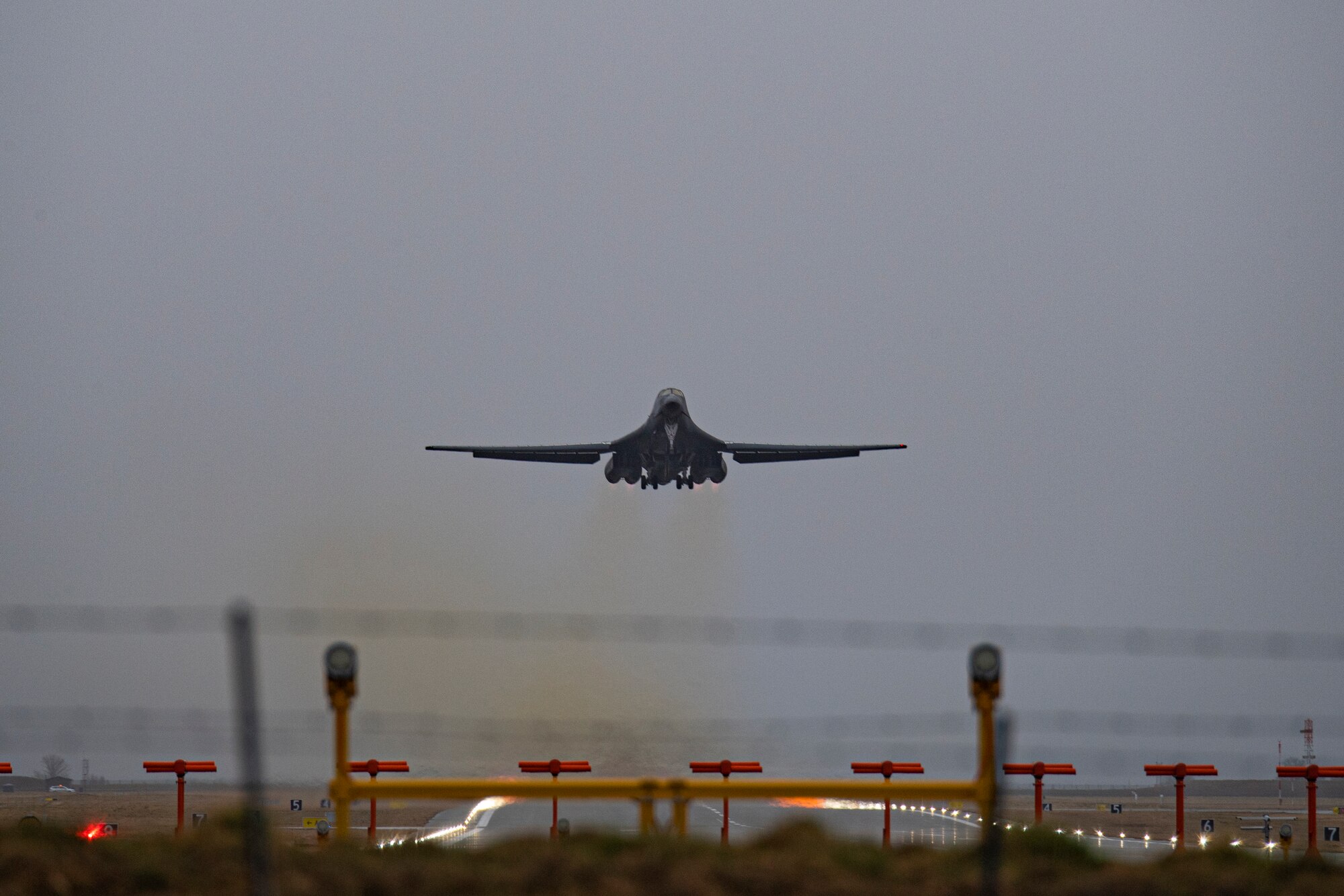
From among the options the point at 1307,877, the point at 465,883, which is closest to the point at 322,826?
the point at 465,883

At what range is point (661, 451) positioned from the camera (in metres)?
62.9

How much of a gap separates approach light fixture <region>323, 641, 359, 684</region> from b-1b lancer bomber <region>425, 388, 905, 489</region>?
4912 cm

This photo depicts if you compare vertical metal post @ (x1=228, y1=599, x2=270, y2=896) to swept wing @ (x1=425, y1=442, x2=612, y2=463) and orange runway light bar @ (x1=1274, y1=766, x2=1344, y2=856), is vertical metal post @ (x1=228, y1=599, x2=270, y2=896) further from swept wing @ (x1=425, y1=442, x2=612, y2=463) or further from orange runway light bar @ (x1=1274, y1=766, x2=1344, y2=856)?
swept wing @ (x1=425, y1=442, x2=612, y2=463)

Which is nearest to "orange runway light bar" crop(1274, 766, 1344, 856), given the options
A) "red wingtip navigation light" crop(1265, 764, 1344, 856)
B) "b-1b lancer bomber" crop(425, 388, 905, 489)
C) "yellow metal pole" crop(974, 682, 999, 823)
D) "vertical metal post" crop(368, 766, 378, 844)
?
"red wingtip navigation light" crop(1265, 764, 1344, 856)

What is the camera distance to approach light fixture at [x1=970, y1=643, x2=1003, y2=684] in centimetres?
1047

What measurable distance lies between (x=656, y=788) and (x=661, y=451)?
51.7m

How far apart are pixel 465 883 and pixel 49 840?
13.8ft

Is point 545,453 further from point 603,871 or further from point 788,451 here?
point 603,871

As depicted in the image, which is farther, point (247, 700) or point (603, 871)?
point (603, 871)

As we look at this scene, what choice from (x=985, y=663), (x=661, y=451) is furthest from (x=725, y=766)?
(x=661, y=451)

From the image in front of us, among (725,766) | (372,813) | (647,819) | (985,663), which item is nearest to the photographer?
(985,663)

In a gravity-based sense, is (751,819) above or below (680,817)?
below

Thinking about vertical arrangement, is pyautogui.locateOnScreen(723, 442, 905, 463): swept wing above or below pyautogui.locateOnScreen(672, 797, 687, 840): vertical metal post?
above

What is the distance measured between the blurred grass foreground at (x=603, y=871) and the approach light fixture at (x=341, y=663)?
1.48 meters
